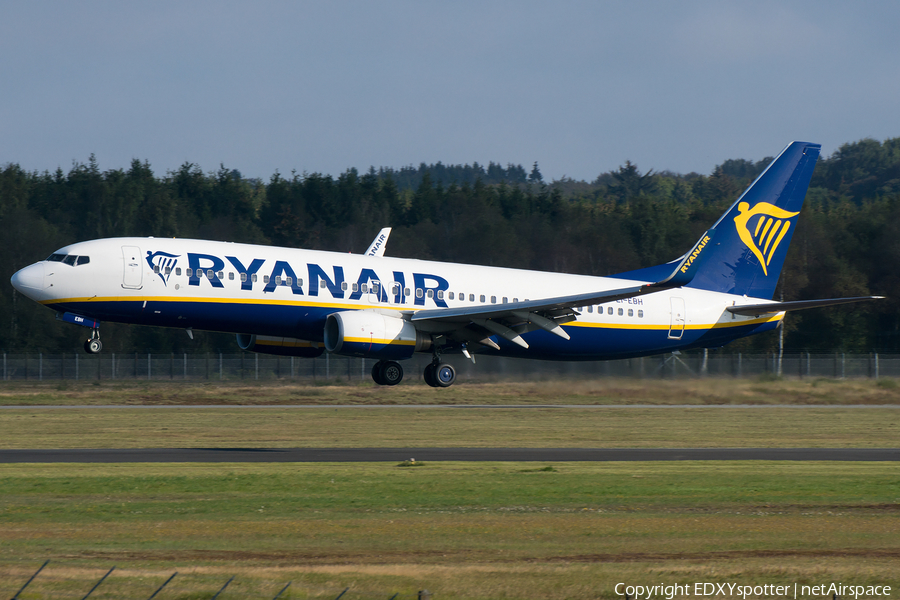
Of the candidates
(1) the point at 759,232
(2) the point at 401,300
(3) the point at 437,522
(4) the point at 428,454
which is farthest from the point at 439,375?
(3) the point at 437,522

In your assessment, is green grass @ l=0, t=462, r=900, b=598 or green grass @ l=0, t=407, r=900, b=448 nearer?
green grass @ l=0, t=462, r=900, b=598

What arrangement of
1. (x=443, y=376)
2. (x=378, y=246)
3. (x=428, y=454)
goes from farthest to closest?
(x=378, y=246), (x=443, y=376), (x=428, y=454)

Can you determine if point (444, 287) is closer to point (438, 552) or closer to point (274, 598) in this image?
point (438, 552)

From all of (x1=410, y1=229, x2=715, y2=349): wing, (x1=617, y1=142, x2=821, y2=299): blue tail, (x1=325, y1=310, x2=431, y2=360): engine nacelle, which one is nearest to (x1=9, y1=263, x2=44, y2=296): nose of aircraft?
(x1=325, y1=310, x2=431, y2=360): engine nacelle

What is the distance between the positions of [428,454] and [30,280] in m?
14.5

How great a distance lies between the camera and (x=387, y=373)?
36.3 m

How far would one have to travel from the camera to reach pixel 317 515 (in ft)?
56.4

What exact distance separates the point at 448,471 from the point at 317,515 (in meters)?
6.08

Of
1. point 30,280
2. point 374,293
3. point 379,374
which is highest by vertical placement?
point 30,280

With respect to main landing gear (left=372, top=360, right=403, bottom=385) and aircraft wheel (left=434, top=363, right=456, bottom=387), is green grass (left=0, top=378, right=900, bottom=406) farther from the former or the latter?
aircraft wheel (left=434, top=363, right=456, bottom=387)

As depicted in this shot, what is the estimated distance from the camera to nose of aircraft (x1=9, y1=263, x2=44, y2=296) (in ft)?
105

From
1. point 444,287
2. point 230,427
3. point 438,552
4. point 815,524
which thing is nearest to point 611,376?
point 444,287

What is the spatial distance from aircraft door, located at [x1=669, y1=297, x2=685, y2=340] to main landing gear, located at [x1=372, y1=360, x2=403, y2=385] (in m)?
12.0

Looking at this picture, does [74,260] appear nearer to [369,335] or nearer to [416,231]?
[369,335]
